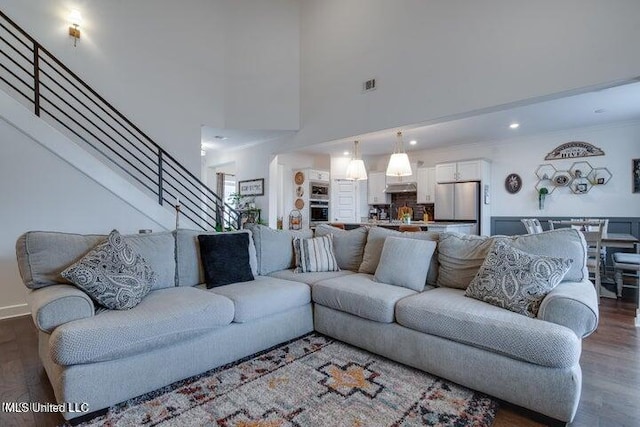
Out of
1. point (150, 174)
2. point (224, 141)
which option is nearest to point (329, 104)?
point (224, 141)

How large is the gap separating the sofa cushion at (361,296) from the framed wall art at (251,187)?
4381 millimetres

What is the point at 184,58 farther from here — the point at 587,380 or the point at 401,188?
the point at 587,380

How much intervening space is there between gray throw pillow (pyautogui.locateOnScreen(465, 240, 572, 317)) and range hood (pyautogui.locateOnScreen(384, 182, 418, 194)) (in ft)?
17.7

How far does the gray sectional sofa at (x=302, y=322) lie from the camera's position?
1.63 metres

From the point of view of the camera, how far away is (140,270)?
2211mm

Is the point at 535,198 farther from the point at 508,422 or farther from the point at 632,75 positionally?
the point at 508,422

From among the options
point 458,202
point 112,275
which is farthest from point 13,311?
point 458,202

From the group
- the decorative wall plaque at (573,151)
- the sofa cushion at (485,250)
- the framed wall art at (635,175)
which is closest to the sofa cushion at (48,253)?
the sofa cushion at (485,250)

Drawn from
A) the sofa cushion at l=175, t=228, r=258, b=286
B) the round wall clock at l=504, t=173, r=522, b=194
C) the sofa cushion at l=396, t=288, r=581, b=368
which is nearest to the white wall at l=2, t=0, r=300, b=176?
the sofa cushion at l=175, t=228, r=258, b=286

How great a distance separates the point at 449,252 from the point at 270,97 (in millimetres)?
4529

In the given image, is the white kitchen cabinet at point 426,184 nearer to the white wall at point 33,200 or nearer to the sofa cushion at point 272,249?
the sofa cushion at point 272,249

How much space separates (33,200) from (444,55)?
5.04 meters

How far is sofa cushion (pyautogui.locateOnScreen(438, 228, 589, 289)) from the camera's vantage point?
2199mm

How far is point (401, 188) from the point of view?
7.67 meters
